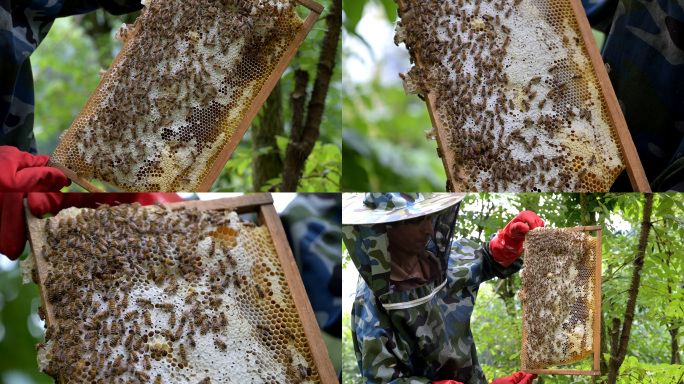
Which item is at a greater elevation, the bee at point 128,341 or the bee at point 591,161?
the bee at point 591,161

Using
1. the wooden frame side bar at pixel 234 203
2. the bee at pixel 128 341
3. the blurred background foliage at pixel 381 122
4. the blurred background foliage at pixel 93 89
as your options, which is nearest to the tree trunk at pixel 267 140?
the blurred background foliage at pixel 93 89

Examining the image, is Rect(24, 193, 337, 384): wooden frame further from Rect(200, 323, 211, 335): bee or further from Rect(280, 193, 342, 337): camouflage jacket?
Rect(200, 323, 211, 335): bee

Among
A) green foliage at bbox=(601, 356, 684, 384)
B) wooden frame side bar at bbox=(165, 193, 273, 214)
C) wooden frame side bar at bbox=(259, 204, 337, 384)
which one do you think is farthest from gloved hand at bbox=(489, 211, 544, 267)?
wooden frame side bar at bbox=(165, 193, 273, 214)

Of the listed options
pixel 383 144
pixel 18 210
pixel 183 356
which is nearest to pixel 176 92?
pixel 18 210

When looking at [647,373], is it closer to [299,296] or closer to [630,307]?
[630,307]

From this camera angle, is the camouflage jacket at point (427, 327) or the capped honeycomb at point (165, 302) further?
the camouflage jacket at point (427, 327)

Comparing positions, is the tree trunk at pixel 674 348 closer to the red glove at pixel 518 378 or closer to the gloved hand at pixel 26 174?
the red glove at pixel 518 378

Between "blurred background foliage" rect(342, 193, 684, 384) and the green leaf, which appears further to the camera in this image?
the green leaf

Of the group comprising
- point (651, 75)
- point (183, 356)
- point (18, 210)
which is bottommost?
point (183, 356)
